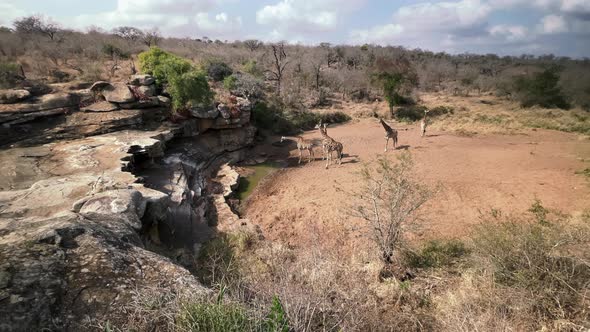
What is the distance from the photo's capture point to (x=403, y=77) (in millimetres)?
25750

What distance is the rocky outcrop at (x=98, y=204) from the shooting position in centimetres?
349

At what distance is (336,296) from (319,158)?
12586mm

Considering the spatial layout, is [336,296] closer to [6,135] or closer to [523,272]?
[523,272]

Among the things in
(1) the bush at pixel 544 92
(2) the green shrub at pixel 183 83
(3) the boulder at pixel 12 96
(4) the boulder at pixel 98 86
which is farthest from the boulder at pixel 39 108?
(1) the bush at pixel 544 92

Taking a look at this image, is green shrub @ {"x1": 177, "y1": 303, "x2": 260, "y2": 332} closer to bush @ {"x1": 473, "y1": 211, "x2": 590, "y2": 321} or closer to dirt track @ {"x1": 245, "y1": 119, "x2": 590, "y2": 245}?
bush @ {"x1": 473, "y1": 211, "x2": 590, "y2": 321}

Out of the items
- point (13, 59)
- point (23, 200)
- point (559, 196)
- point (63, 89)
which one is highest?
point (13, 59)

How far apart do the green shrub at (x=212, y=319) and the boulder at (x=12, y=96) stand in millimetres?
14913

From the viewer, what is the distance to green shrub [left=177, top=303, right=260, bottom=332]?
9.54ft

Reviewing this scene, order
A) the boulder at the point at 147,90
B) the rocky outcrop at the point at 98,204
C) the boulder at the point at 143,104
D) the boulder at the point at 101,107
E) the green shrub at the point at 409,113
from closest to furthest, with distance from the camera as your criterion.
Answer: the rocky outcrop at the point at 98,204 → the boulder at the point at 101,107 → the boulder at the point at 143,104 → the boulder at the point at 147,90 → the green shrub at the point at 409,113

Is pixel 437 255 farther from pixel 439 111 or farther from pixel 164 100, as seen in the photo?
pixel 439 111

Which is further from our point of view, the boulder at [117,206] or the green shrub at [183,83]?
the green shrub at [183,83]

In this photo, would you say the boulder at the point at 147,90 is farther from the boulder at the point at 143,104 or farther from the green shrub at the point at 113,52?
the green shrub at the point at 113,52

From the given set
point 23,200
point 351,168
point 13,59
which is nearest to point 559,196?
point 351,168

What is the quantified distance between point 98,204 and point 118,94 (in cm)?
966
